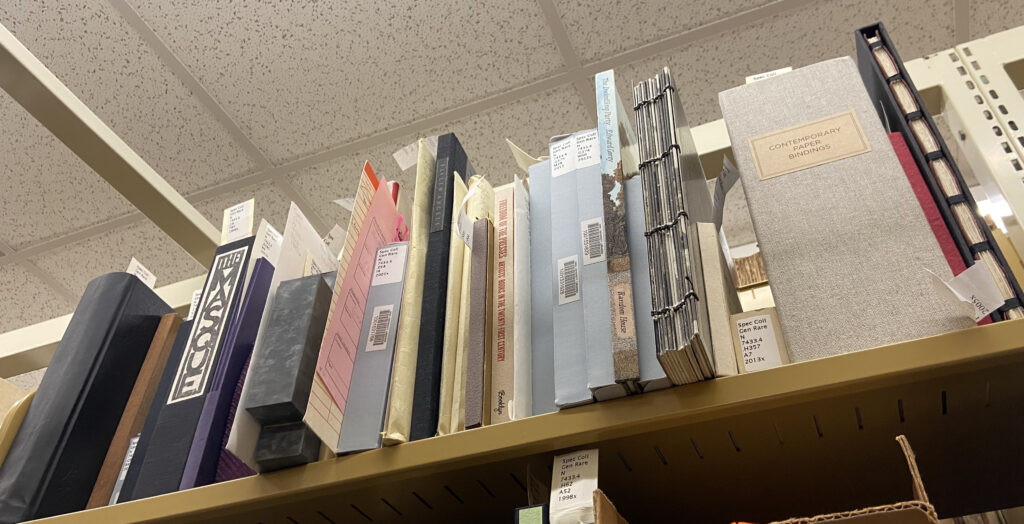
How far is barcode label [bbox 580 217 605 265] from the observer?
720 mm

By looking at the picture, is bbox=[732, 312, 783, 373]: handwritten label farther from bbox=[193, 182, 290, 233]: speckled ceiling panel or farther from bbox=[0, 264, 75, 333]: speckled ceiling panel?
bbox=[0, 264, 75, 333]: speckled ceiling panel

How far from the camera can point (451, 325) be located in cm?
79

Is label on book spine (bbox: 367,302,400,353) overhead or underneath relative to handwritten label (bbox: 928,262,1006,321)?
overhead

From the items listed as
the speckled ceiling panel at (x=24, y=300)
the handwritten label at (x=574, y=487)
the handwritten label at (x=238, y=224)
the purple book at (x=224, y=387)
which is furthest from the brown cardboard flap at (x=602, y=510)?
the speckled ceiling panel at (x=24, y=300)

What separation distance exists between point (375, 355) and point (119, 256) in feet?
4.58

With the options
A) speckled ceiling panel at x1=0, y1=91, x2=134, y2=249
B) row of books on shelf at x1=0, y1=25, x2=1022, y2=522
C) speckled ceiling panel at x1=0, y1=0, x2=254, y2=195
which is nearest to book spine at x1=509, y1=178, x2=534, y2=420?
row of books on shelf at x1=0, y1=25, x2=1022, y2=522

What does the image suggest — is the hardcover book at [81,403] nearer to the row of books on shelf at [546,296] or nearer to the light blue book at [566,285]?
the row of books on shelf at [546,296]

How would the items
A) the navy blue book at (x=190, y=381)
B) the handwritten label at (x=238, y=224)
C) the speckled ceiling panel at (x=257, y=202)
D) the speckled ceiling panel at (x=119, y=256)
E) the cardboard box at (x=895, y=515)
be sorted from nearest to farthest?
the cardboard box at (x=895, y=515) < the navy blue book at (x=190, y=381) < the handwritten label at (x=238, y=224) < the speckled ceiling panel at (x=257, y=202) < the speckled ceiling panel at (x=119, y=256)

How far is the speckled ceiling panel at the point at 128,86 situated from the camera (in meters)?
1.39

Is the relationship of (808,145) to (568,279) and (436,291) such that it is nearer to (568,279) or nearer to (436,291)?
(568,279)

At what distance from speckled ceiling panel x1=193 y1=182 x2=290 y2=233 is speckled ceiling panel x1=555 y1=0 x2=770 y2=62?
0.77 metres

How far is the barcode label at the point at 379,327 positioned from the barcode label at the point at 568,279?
0.66 ft

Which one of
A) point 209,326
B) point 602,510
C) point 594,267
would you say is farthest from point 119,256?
point 602,510

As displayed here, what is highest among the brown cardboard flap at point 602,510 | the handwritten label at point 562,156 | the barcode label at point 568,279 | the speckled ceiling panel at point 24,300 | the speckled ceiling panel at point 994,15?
the speckled ceiling panel at point 994,15
